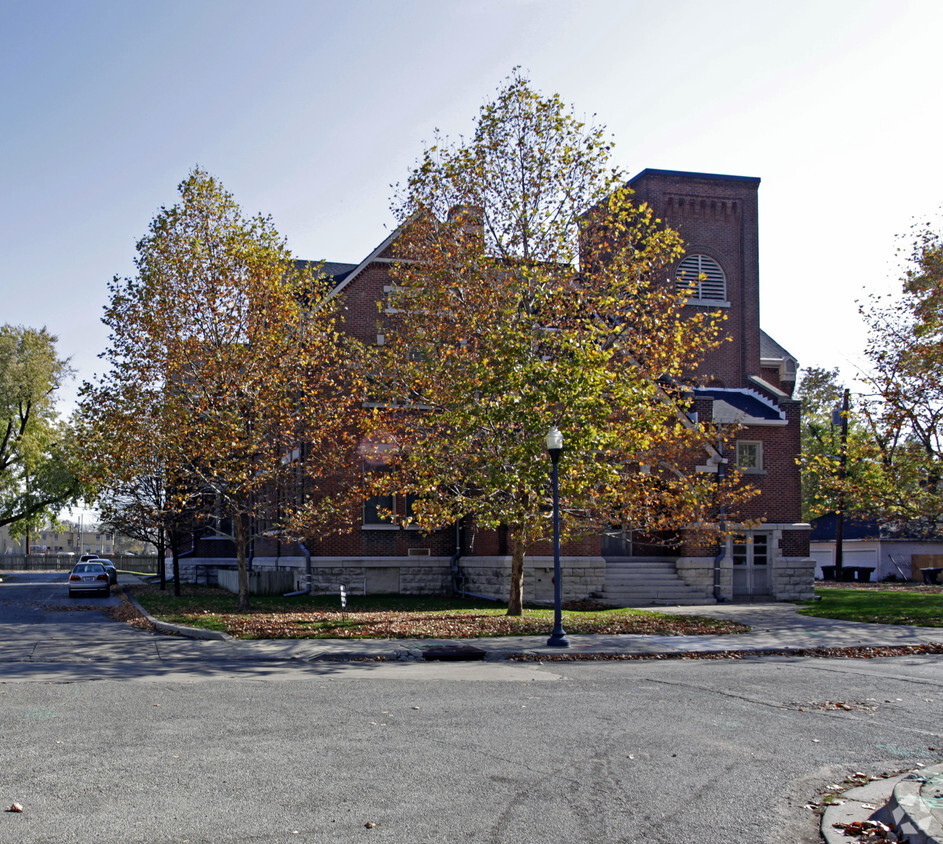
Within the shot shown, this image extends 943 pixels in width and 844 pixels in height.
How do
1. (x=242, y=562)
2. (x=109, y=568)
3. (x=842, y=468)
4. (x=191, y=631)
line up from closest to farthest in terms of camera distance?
(x=191, y=631), (x=242, y=562), (x=842, y=468), (x=109, y=568)

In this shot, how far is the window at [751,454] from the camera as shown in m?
30.1

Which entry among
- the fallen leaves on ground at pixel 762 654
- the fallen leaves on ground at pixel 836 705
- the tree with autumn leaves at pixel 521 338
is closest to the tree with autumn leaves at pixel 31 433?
the tree with autumn leaves at pixel 521 338

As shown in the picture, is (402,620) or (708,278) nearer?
(402,620)

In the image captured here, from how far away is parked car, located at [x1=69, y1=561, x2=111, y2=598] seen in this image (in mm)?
35906

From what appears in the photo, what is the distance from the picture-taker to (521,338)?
60.5ft

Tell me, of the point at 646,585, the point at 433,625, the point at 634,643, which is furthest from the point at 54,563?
the point at 634,643

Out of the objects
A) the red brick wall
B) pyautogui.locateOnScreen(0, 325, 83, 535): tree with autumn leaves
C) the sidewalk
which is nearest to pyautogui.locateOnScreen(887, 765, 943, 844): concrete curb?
the sidewalk

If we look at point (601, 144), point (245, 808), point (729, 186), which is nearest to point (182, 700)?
point (245, 808)

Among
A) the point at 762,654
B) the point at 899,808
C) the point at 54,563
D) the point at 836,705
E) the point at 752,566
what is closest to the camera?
the point at 899,808

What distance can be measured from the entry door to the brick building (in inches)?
1.4

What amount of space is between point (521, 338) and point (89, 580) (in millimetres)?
25443

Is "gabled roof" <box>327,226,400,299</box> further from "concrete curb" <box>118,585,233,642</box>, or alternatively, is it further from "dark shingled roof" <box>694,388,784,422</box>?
"concrete curb" <box>118,585,233,642</box>

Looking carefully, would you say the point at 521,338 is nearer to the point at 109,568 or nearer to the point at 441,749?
the point at 441,749

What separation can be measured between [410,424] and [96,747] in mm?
14355
